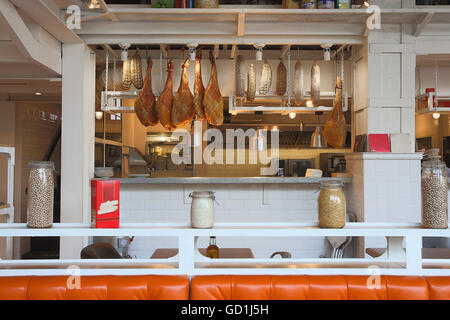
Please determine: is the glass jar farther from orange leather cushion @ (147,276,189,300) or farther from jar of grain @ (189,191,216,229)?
orange leather cushion @ (147,276,189,300)

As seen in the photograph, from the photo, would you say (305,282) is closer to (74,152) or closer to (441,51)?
(74,152)

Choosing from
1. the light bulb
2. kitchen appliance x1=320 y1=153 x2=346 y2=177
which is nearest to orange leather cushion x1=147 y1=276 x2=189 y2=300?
the light bulb

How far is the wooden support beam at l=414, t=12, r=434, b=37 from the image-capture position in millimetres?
3816

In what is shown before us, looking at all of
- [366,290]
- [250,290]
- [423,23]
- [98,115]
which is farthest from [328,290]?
[98,115]

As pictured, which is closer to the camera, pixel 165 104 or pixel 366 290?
pixel 366 290

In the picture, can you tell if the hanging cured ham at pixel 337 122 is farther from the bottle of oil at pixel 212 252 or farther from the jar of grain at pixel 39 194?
the jar of grain at pixel 39 194

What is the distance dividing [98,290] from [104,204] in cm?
42

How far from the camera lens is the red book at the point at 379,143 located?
13.2ft

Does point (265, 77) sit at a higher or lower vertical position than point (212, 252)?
higher

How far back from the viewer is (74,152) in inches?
160

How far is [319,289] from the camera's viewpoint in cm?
172

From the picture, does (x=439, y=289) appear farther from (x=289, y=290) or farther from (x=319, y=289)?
(x=289, y=290)

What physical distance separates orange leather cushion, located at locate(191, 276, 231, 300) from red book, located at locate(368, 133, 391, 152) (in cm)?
283
